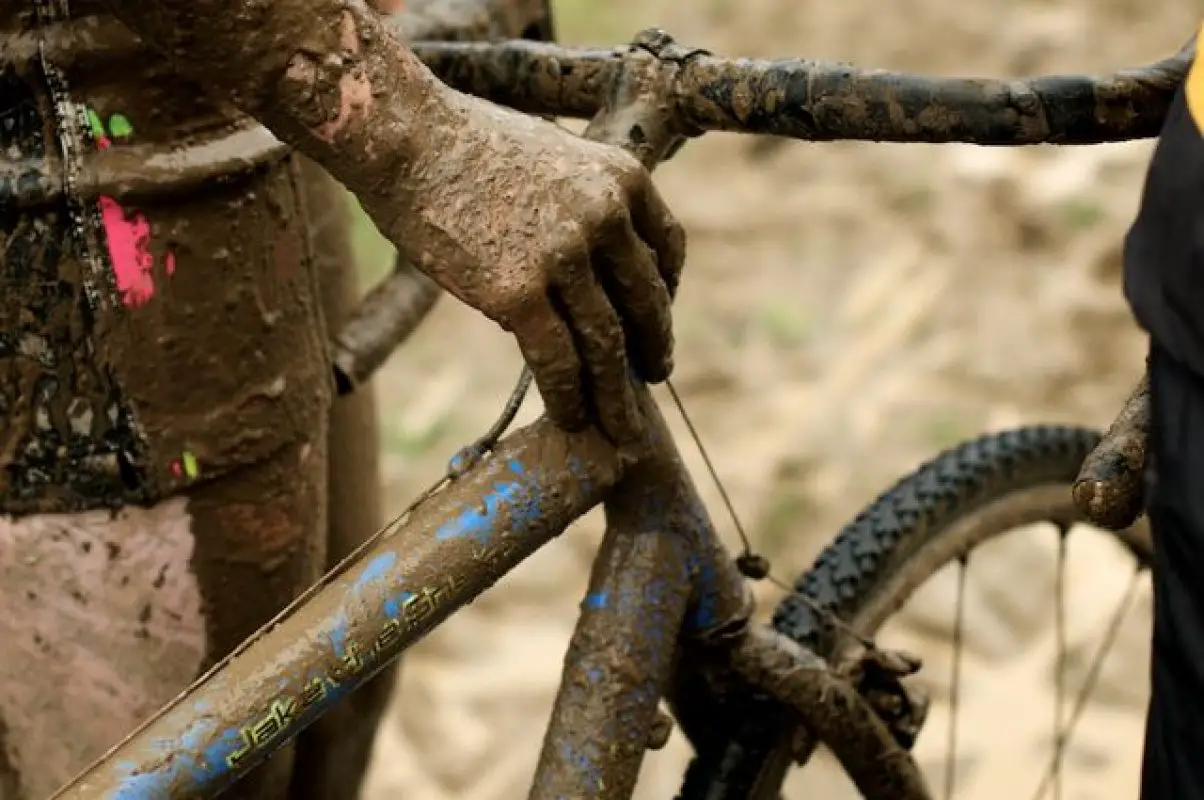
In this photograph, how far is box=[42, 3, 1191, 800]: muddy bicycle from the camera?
0.70 m

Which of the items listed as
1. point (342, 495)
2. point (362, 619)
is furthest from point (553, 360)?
point (342, 495)

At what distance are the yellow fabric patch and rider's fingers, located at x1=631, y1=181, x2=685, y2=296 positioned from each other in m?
0.25

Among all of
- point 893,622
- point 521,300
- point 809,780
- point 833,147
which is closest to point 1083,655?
point 893,622

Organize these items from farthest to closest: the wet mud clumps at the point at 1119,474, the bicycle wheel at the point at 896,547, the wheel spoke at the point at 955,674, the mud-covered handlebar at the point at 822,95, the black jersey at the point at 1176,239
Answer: the wheel spoke at the point at 955,674 < the bicycle wheel at the point at 896,547 < the mud-covered handlebar at the point at 822,95 < the wet mud clumps at the point at 1119,474 < the black jersey at the point at 1176,239

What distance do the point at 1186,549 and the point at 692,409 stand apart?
1.65m

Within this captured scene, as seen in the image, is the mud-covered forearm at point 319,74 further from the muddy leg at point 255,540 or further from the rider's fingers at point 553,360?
the muddy leg at point 255,540

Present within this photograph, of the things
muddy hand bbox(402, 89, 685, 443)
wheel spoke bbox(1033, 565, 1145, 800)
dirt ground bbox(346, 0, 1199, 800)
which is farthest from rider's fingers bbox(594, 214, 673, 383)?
dirt ground bbox(346, 0, 1199, 800)

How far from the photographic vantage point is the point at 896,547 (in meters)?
1.07

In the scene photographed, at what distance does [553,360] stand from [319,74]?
161 mm

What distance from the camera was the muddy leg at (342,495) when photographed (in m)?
1.06

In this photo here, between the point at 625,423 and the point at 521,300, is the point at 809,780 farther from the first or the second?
the point at 521,300

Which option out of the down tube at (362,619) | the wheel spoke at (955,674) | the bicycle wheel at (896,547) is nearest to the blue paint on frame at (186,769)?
the down tube at (362,619)

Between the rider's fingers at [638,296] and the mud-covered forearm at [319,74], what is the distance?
0.09m

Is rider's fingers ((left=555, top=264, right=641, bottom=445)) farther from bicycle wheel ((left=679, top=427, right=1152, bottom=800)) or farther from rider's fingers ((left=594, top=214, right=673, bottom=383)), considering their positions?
bicycle wheel ((left=679, top=427, right=1152, bottom=800))
